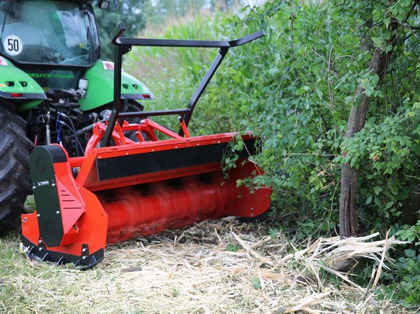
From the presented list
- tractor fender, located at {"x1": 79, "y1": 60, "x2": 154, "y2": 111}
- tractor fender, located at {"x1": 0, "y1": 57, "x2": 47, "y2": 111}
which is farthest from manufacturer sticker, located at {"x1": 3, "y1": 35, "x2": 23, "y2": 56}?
tractor fender, located at {"x1": 79, "y1": 60, "x2": 154, "y2": 111}

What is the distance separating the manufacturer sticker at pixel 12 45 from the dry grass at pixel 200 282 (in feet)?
5.32

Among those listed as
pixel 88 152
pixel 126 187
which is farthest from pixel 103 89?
Answer: pixel 88 152

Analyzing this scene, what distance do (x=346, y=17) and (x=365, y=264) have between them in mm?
1392

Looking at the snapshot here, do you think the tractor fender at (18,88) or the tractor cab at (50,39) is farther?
the tractor cab at (50,39)

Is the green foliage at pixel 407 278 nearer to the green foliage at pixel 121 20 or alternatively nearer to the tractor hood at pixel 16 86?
the tractor hood at pixel 16 86

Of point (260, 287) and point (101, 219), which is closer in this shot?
point (260, 287)

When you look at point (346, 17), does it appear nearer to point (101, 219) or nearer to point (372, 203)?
point (372, 203)

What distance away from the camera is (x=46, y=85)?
5.11 m

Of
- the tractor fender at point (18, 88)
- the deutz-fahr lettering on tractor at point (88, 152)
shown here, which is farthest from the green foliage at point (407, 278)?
the tractor fender at point (18, 88)

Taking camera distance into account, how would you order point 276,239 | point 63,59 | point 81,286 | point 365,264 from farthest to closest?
point 63,59 → point 276,239 → point 365,264 → point 81,286

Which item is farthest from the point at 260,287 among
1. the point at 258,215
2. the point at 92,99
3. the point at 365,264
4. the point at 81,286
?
the point at 92,99

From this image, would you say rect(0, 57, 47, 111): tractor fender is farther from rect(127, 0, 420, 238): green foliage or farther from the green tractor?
rect(127, 0, 420, 238): green foliage

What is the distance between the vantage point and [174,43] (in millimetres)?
3766

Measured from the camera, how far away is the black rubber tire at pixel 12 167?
4.11 metres
